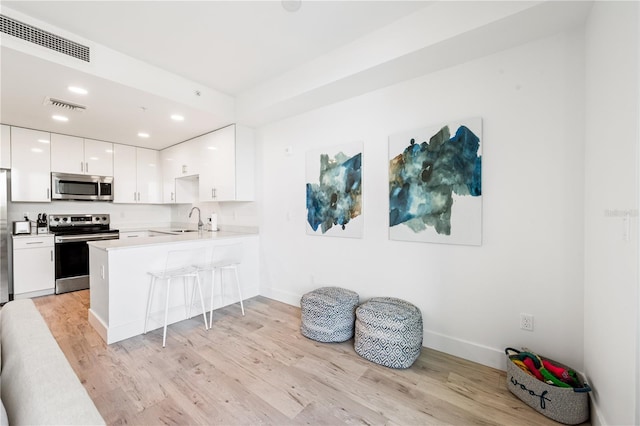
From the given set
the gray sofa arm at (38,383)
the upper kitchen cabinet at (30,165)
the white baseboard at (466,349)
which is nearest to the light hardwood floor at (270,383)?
the white baseboard at (466,349)

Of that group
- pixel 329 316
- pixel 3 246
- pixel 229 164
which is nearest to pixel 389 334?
pixel 329 316

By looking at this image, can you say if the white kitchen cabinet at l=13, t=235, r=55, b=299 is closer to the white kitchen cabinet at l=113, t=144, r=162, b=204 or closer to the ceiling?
the white kitchen cabinet at l=113, t=144, r=162, b=204

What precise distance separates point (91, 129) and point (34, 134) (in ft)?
2.64

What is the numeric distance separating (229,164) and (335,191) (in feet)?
5.42

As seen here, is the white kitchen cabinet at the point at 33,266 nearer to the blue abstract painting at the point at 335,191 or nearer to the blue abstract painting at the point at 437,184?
the blue abstract painting at the point at 335,191

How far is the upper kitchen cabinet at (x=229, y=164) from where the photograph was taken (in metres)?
3.70

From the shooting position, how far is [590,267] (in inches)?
67.2

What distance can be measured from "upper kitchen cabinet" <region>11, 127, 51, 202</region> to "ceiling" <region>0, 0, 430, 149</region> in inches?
23.5

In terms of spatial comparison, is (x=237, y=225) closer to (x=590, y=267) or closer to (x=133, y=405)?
(x=133, y=405)

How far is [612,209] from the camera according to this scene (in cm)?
139

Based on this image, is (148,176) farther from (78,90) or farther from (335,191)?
(335,191)

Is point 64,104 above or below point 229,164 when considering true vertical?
above

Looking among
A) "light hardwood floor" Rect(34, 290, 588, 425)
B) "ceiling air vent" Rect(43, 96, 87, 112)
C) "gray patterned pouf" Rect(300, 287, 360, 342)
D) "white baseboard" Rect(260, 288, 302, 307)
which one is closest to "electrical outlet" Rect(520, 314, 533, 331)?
"light hardwood floor" Rect(34, 290, 588, 425)

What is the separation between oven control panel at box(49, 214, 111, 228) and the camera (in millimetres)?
4316
